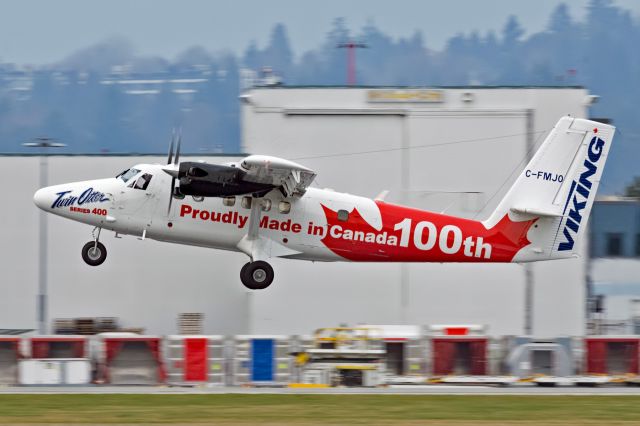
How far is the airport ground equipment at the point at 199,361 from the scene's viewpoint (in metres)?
30.9

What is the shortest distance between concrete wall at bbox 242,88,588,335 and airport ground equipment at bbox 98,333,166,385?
11949 mm

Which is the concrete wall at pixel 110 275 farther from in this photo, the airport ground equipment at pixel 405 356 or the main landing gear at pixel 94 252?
the airport ground equipment at pixel 405 356

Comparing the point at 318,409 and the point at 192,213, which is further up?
the point at 192,213

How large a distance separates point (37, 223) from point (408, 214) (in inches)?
751

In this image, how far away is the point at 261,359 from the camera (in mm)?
30938

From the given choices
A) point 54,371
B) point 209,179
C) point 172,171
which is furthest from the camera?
point 54,371

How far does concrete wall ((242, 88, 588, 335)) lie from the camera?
43219mm

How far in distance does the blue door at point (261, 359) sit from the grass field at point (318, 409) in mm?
3225

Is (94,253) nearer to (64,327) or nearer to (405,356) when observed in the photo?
(405,356)

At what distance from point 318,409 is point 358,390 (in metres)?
3.89

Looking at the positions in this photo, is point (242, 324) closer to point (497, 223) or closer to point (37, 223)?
point (37, 223)

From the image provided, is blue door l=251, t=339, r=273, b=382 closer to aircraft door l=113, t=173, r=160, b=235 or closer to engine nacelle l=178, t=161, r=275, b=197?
engine nacelle l=178, t=161, r=275, b=197

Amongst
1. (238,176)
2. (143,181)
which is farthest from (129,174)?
(238,176)

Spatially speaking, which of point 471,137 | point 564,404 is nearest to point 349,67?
point 471,137
